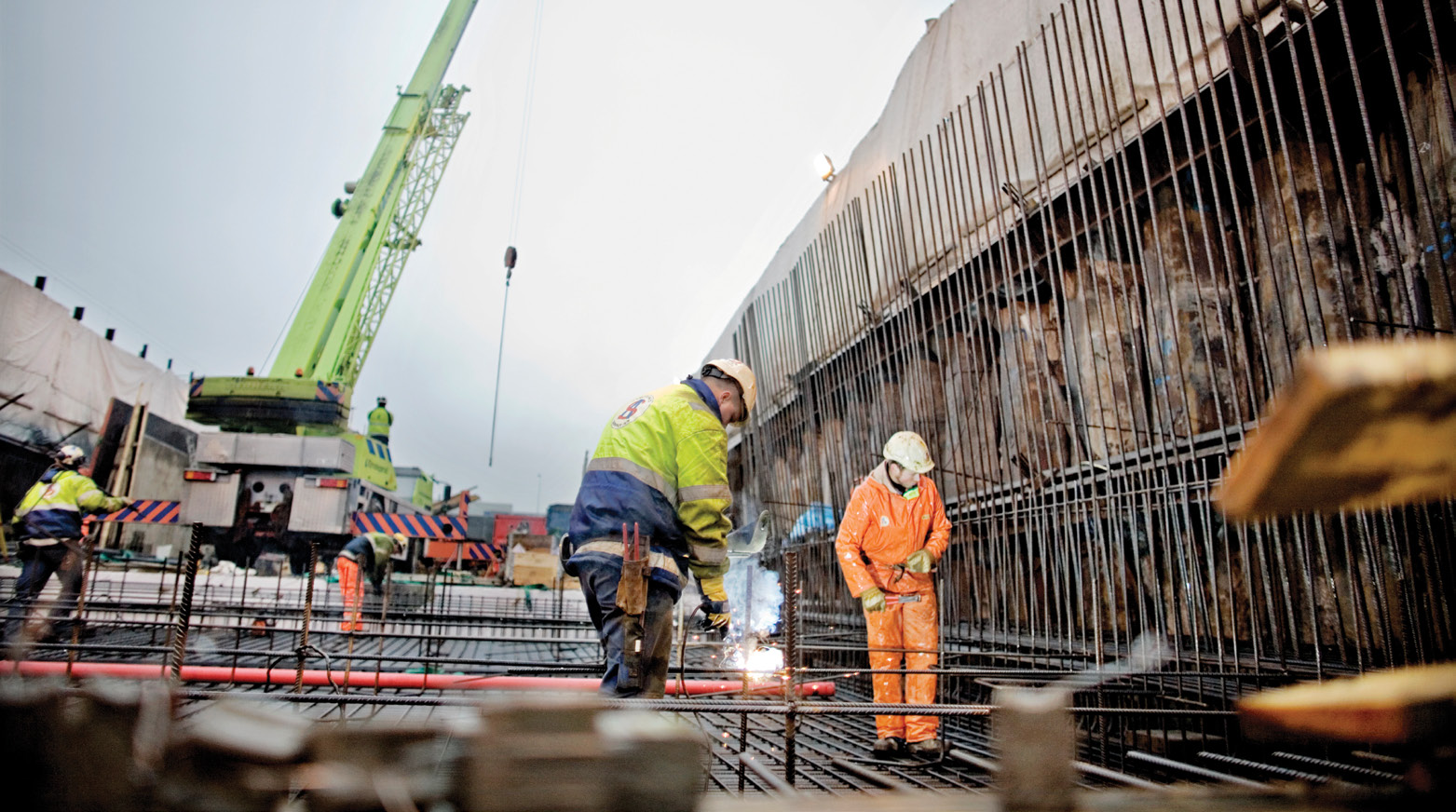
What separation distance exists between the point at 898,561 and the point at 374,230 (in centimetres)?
1917

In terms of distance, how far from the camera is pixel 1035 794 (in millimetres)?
799

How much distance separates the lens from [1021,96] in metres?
6.04

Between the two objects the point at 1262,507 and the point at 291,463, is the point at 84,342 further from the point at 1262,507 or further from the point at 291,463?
the point at 1262,507

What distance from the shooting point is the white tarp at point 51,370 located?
16016mm

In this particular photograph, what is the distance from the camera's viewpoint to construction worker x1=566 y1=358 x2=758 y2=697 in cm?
294

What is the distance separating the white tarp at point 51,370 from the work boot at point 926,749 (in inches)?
774

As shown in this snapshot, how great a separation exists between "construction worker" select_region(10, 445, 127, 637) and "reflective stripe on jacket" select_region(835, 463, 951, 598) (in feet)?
24.6

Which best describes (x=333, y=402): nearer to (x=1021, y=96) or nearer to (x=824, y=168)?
(x=824, y=168)

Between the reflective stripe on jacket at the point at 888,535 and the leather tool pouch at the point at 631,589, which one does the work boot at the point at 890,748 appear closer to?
the reflective stripe on jacket at the point at 888,535

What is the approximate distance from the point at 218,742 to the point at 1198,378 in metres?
5.78

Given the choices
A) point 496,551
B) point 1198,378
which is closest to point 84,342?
point 496,551

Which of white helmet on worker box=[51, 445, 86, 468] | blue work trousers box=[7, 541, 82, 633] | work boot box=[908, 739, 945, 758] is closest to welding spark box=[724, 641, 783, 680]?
work boot box=[908, 739, 945, 758]

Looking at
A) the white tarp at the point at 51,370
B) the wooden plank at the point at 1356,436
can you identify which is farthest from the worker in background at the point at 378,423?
the wooden plank at the point at 1356,436

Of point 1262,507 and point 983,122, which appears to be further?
point 983,122
